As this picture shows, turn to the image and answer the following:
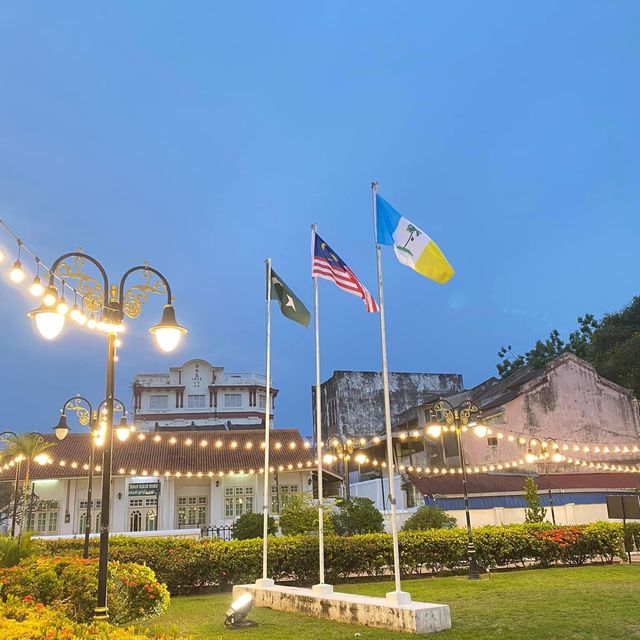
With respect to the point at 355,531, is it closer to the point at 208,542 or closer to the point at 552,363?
the point at 208,542

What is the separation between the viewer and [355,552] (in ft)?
→ 53.6

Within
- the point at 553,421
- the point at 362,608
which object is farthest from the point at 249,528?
the point at 553,421

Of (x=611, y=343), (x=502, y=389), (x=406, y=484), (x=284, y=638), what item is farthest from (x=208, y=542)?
(x=611, y=343)

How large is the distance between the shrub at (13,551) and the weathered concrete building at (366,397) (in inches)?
1278

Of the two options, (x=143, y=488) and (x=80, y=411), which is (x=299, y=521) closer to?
(x=80, y=411)

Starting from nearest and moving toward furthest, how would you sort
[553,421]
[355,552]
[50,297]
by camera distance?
[50,297], [355,552], [553,421]

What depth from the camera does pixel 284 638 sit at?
29.6 feet

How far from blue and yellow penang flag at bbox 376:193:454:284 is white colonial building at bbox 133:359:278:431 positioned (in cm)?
3923

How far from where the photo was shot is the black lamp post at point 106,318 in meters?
7.36

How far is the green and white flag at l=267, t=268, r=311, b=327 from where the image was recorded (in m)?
13.8

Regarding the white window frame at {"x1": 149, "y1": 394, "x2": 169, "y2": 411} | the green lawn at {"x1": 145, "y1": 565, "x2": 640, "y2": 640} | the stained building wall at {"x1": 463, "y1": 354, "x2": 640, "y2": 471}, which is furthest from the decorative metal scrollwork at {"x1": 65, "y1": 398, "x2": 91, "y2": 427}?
the white window frame at {"x1": 149, "y1": 394, "x2": 169, "y2": 411}

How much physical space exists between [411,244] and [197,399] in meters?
42.4

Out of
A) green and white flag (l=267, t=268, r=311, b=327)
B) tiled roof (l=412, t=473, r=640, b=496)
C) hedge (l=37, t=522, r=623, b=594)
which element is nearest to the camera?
green and white flag (l=267, t=268, r=311, b=327)

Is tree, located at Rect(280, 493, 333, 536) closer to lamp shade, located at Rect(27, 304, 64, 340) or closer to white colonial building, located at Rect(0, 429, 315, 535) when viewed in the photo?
white colonial building, located at Rect(0, 429, 315, 535)
